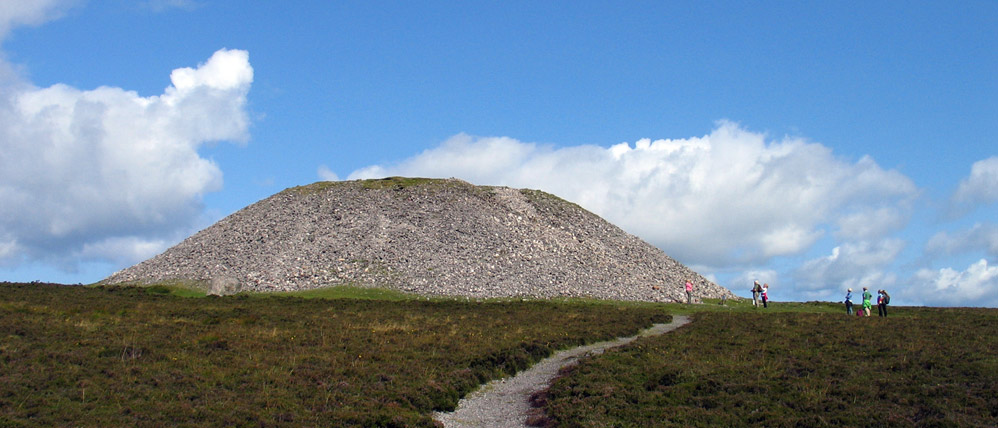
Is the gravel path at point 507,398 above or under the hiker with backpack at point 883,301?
under

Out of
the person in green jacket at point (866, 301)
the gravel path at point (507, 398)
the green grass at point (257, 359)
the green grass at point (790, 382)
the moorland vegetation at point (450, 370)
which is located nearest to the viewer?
the green grass at point (790, 382)

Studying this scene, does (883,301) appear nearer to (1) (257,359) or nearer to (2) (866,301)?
(2) (866,301)

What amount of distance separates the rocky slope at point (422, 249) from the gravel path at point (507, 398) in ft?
101

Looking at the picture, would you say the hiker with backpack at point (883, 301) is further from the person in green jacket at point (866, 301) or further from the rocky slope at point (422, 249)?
the rocky slope at point (422, 249)

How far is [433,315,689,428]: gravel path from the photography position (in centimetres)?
2236

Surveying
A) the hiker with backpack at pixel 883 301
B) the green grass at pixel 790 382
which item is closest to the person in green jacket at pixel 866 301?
the hiker with backpack at pixel 883 301

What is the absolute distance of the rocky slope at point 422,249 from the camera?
6575 cm

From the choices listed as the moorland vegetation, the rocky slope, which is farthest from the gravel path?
the rocky slope

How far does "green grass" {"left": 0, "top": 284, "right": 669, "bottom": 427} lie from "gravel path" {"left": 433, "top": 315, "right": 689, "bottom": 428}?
0.58 metres

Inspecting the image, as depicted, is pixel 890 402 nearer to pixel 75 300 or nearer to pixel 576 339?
pixel 576 339

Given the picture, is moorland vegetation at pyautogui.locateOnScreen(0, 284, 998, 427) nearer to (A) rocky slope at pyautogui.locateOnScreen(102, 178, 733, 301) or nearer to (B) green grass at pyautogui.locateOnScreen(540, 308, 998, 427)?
(B) green grass at pyautogui.locateOnScreen(540, 308, 998, 427)

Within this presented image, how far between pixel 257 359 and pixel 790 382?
20817 mm

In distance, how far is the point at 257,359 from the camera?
94.7 feet

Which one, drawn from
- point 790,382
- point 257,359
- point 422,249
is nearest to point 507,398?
point 790,382
